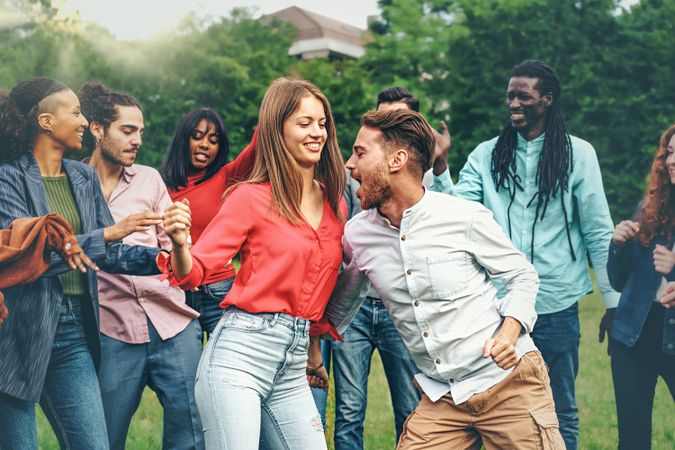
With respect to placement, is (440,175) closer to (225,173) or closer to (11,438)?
(225,173)

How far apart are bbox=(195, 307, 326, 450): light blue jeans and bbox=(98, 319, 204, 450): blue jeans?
1.04m

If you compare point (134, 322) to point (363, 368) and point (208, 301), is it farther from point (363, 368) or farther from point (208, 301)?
point (363, 368)

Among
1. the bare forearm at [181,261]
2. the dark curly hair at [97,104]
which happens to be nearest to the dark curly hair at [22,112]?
the dark curly hair at [97,104]

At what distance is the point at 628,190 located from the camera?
573cm

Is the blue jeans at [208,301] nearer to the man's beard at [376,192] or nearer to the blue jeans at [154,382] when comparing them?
the blue jeans at [154,382]

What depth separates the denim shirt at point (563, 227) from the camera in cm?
474

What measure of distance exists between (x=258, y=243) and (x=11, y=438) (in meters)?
1.37

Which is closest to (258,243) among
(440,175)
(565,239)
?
(440,175)

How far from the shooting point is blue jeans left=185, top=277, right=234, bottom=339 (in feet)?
14.2

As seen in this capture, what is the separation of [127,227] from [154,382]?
75cm

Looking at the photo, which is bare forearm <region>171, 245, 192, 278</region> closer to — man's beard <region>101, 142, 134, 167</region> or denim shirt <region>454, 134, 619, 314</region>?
man's beard <region>101, 142, 134, 167</region>

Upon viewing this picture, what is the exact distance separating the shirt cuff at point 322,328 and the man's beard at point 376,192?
45cm

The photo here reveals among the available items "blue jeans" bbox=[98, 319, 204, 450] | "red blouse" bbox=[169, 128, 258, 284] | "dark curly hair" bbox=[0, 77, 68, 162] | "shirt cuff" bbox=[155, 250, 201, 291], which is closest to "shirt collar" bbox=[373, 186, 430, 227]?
"shirt cuff" bbox=[155, 250, 201, 291]

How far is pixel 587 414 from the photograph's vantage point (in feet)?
20.1
